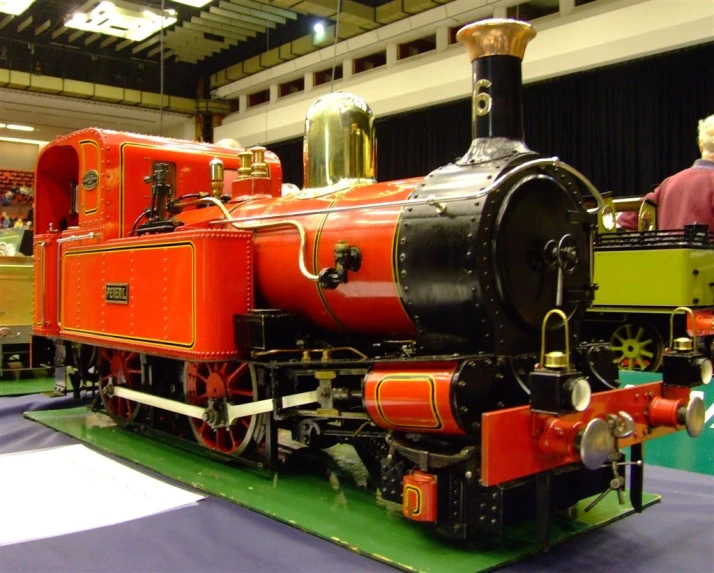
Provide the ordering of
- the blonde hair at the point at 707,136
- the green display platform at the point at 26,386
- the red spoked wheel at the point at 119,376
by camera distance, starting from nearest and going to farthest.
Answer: the red spoked wheel at the point at 119,376 < the blonde hair at the point at 707,136 < the green display platform at the point at 26,386

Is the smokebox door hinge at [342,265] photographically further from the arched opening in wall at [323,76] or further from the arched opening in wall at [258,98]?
the arched opening in wall at [258,98]

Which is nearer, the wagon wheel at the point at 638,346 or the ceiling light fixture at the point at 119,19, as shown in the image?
the wagon wheel at the point at 638,346

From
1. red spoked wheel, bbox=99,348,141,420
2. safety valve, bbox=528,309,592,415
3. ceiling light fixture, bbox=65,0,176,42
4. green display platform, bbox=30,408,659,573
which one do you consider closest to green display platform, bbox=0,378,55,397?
→ red spoked wheel, bbox=99,348,141,420

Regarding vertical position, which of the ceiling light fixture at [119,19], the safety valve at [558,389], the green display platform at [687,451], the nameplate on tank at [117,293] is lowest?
the green display platform at [687,451]

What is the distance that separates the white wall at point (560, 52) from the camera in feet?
23.3

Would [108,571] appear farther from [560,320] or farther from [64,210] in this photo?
[64,210]

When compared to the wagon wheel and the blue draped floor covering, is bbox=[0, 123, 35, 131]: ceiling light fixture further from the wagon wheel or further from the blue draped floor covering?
the blue draped floor covering

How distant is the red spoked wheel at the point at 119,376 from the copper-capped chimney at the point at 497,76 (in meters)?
2.95

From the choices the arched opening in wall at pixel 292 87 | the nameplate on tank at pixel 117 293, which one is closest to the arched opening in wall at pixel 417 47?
the arched opening in wall at pixel 292 87

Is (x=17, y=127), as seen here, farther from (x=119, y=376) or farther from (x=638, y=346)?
(x=638, y=346)

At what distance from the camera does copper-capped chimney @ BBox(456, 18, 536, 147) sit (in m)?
2.91

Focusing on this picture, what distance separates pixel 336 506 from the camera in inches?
127

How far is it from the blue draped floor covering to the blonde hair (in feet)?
10.9

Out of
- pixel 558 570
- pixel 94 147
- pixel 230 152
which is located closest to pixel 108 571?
pixel 558 570
